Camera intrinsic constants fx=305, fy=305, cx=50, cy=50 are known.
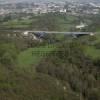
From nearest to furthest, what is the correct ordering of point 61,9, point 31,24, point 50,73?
point 50,73, point 31,24, point 61,9

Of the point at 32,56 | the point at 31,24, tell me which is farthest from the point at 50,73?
the point at 31,24

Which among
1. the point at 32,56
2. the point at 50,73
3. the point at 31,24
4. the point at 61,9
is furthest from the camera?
the point at 61,9

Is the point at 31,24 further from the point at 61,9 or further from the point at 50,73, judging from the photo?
the point at 50,73

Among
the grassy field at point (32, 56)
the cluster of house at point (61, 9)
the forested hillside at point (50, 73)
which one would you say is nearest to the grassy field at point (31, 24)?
the cluster of house at point (61, 9)

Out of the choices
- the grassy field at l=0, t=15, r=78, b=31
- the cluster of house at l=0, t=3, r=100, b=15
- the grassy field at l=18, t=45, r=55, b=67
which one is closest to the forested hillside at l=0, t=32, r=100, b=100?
the grassy field at l=18, t=45, r=55, b=67

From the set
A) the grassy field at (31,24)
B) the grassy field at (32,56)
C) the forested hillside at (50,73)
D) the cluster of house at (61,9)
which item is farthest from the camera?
the cluster of house at (61,9)

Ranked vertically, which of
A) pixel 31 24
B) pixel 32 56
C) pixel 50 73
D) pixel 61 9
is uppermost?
pixel 50 73

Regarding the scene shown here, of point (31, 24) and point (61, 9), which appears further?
point (61, 9)

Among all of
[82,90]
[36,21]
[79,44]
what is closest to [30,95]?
[82,90]

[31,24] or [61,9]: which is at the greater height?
[31,24]

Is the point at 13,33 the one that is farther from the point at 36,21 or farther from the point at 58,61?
the point at 58,61

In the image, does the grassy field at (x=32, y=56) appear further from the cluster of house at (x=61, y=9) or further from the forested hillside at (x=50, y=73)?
the cluster of house at (x=61, y=9)
